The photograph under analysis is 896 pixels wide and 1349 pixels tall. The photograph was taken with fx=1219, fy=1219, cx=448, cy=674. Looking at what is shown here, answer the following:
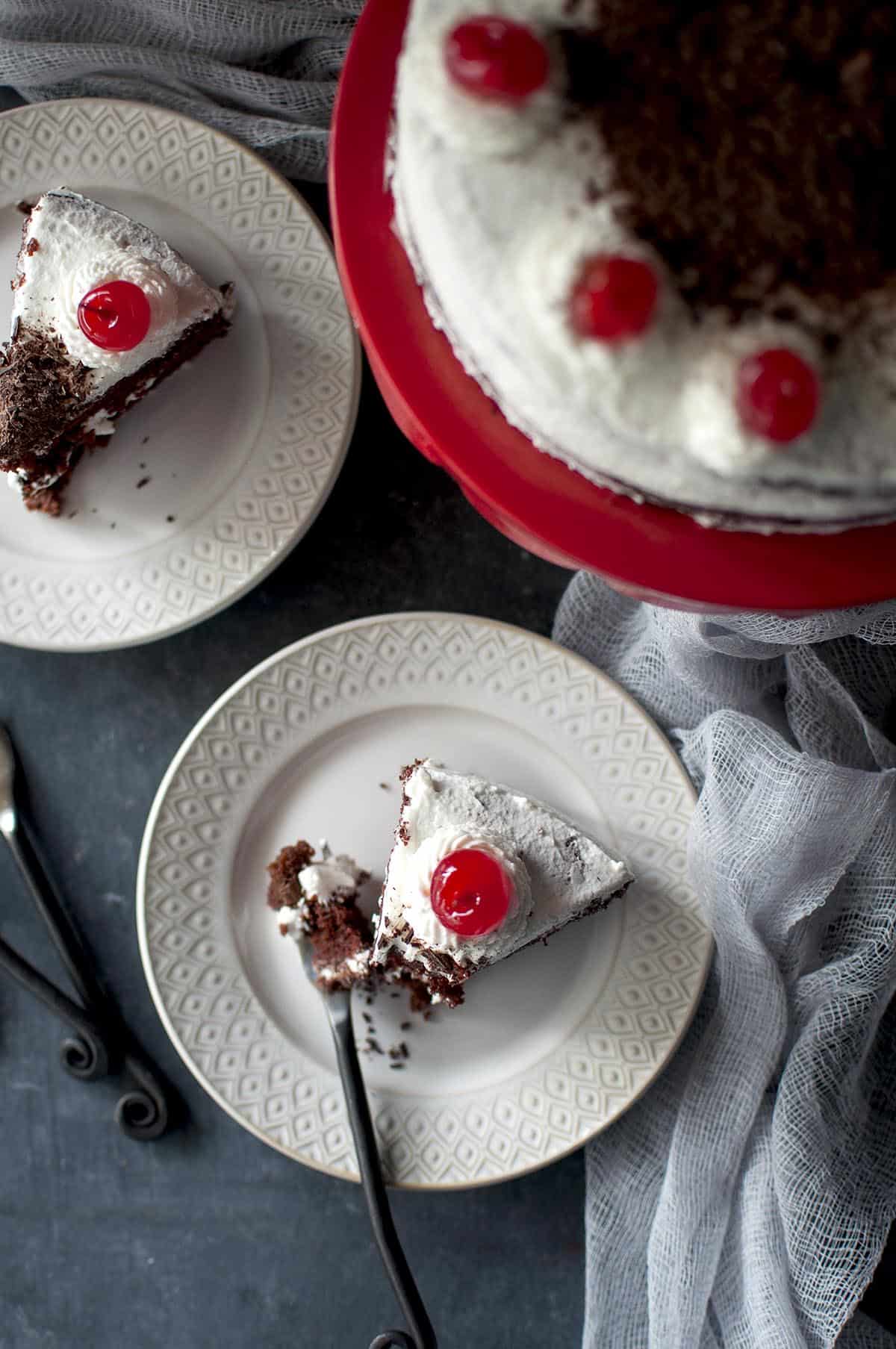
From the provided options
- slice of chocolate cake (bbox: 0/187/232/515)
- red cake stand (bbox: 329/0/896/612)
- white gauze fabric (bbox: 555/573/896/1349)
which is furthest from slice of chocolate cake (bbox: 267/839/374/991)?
red cake stand (bbox: 329/0/896/612)

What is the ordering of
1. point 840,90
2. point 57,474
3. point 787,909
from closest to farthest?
1. point 840,90
2. point 787,909
3. point 57,474

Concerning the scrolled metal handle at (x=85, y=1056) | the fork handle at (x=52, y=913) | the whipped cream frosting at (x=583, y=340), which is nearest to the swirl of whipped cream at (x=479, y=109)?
the whipped cream frosting at (x=583, y=340)

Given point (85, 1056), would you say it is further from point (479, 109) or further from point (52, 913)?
point (479, 109)

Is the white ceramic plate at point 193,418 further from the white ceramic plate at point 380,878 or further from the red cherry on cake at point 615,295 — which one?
the red cherry on cake at point 615,295

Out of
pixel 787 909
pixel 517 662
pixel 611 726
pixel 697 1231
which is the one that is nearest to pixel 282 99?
pixel 517 662

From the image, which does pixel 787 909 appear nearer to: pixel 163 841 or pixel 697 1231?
pixel 697 1231

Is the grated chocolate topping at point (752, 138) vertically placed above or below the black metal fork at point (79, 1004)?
above

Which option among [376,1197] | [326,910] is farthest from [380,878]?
[376,1197]
